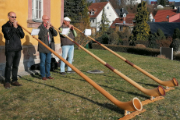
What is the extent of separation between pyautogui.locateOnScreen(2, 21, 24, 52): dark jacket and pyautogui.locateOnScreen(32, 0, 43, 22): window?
2.99 metres

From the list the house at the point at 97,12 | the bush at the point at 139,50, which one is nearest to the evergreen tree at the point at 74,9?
the bush at the point at 139,50

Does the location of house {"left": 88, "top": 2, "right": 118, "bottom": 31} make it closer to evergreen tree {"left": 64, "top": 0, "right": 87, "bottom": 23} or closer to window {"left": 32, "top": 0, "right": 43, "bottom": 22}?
evergreen tree {"left": 64, "top": 0, "right": 87, "bottom": 23}

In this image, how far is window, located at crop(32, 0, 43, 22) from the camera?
9367 mm

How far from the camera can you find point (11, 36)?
6.17 metres

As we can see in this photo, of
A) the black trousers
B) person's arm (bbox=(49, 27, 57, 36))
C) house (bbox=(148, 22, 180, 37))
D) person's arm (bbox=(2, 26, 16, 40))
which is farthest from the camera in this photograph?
house (bbox=(148, 22, 180, 37))

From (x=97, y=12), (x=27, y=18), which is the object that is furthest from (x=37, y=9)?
(x=97, y=12)

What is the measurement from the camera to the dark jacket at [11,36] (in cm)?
606

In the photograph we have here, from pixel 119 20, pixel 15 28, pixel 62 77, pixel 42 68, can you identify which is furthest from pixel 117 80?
pixel 119 20

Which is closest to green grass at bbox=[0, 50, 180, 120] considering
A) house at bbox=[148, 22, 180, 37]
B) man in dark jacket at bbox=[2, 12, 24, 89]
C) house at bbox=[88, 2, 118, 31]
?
man in dark jacket at bbox=[2, 12, 24, 89]

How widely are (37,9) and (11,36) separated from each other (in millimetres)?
3793

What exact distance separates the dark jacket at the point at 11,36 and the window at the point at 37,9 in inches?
118

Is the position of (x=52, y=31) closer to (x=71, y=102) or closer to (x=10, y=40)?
(x=10, y=40)

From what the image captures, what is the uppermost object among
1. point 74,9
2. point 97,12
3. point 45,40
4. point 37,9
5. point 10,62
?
point 97,12

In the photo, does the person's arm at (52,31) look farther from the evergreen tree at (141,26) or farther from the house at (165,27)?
the house at (165,27)
